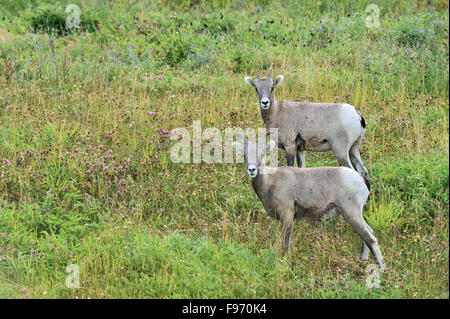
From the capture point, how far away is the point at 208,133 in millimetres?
9656

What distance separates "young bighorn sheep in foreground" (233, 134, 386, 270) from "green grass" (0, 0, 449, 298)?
36cm

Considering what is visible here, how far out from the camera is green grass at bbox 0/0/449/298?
6.81m

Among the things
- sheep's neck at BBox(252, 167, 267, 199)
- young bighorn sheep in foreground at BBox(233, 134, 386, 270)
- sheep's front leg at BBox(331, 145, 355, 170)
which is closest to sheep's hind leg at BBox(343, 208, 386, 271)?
young bighorn sheep in foreground at BBox(233, 134, 386, 270)

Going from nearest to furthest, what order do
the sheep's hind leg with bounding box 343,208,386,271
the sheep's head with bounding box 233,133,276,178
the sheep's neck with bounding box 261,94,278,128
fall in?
1. the sheep's hind leg with bounding box 343,208,386,271
2. the sheep's head with bounding box 233,133,276,178
3. the sheep's neck with bounding box 261,94,278,128

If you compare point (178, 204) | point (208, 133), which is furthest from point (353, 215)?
point (208, 133)

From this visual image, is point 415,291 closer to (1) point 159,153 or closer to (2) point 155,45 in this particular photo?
(1) point 159,153

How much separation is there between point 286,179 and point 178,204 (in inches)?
74.1

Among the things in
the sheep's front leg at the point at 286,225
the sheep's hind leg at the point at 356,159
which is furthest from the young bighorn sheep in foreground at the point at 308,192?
the sheep's hind leg at the point at 356,159

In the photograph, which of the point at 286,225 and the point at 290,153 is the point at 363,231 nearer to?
the point at 286,225

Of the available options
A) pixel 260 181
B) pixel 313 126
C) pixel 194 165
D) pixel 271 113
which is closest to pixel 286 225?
pixel 260 181

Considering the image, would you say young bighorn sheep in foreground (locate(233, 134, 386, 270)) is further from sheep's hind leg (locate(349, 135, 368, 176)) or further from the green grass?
sheep's hind leg (locate(349, 135, 368, 176))

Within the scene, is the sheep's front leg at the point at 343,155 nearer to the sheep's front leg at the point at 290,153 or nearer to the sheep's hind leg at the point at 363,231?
the sheep's front leg at the point at 290,153

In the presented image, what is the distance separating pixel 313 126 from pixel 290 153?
48cm

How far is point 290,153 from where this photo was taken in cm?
848
